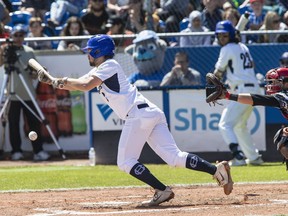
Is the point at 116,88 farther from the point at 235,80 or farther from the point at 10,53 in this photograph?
the point at 10,53

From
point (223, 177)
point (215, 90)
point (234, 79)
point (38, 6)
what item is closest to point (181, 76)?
point (234, 79)

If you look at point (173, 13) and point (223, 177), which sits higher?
point (173, 13)

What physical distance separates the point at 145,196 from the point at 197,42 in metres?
5.92

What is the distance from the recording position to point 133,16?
15.7 meters

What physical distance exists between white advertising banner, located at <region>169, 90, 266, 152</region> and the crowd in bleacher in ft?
4.42

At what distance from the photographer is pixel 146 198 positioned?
9383 millimetres

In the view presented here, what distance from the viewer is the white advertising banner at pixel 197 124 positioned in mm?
14094

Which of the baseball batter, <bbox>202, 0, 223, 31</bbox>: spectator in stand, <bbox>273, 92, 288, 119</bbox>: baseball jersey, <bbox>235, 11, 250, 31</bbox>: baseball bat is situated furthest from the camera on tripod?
<bbox>273, 92, 288, 119</bbox>: baseball jersey

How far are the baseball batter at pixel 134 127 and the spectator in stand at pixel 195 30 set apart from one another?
6.28m

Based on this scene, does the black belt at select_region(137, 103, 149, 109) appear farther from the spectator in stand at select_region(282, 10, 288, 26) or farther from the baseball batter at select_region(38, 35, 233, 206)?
the spectator in stand at select_region(282, 10, 288, 26)

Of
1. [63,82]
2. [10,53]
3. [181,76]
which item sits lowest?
[181,76]

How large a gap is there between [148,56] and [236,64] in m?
1.96

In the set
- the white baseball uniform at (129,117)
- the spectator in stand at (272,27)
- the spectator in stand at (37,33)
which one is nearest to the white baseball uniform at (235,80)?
the spectator in stand at (272,27)

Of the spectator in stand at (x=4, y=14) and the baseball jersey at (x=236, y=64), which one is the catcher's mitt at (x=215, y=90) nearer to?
the baseball jersey at (x=236, y=64)
